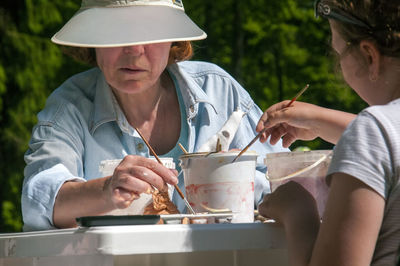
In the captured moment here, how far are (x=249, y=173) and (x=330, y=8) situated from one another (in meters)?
0.49

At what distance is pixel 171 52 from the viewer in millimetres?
2781

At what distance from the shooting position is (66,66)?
10367mm

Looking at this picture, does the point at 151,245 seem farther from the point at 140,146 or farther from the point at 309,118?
the point at 140,146

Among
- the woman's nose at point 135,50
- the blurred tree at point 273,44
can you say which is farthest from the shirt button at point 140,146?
the blurred tree at point 273,44

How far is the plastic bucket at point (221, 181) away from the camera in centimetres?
184

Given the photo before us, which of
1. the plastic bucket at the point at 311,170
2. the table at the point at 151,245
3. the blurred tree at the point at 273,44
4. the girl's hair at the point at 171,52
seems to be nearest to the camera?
the table at the point at 151,245

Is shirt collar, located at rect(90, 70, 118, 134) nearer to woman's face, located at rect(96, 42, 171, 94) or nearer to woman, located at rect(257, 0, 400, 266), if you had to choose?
woman's face, located at rect(96, 42, 171, 94)

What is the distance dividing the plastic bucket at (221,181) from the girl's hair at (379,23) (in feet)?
1.54

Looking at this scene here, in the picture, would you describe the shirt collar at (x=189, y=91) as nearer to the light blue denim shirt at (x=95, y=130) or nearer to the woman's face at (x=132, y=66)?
the light blue denim shirt at (x=95, y=130)

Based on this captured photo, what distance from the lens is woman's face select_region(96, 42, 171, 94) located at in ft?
7.73

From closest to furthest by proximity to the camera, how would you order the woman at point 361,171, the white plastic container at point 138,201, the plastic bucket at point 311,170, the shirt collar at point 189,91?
the woman at point 361,171 → the plastic bucket at point 311,170 → the white plastic container at point 138,201 → the shirt collar at point 189,91

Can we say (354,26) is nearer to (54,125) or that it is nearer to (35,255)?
(35,255)

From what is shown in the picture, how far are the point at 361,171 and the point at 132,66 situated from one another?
1166mm

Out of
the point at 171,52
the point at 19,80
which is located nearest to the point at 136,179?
the point at 171,52
